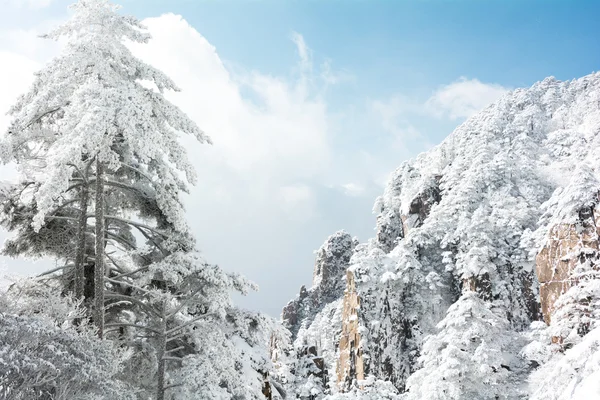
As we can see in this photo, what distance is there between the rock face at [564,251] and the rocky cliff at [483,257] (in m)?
0.05

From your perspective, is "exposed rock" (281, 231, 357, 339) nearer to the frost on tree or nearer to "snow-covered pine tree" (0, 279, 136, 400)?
the frost on tree

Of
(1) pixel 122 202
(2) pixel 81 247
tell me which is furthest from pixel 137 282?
(1) pixel 122 202

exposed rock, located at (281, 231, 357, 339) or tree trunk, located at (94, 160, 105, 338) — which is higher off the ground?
exposed rock, located at (281, 231, 357, 339)

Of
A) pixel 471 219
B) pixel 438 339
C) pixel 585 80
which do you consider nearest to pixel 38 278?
pixel 438 339

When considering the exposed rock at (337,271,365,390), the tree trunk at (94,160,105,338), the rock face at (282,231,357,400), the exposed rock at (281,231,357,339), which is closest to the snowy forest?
the tree trunk at (94,160,105,338)

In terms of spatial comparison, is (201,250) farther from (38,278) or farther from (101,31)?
(101,31)

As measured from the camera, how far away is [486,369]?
1447 centimetres

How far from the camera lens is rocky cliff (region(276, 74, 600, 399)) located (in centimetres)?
1464

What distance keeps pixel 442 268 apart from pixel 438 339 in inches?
713

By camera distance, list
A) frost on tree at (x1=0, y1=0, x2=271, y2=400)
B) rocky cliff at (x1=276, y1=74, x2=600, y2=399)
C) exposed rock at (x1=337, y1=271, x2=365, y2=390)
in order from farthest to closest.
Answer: exposed rock at (x1=337, y1=271, x2=365, y2=390)
rocky cliff at (x1=276, y1=74, x2=600, y2=399)
frost on tree at (x1=0, y1=0, x2=271, y2=400)

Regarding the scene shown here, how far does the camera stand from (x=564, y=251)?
1415 centimetres

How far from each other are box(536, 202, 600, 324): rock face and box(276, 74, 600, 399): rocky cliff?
1.8 inches

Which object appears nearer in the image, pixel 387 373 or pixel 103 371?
pixel 103 371

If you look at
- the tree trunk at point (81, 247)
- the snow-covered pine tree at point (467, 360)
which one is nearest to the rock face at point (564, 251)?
the snow-covered pine tree at point (467, 360)
